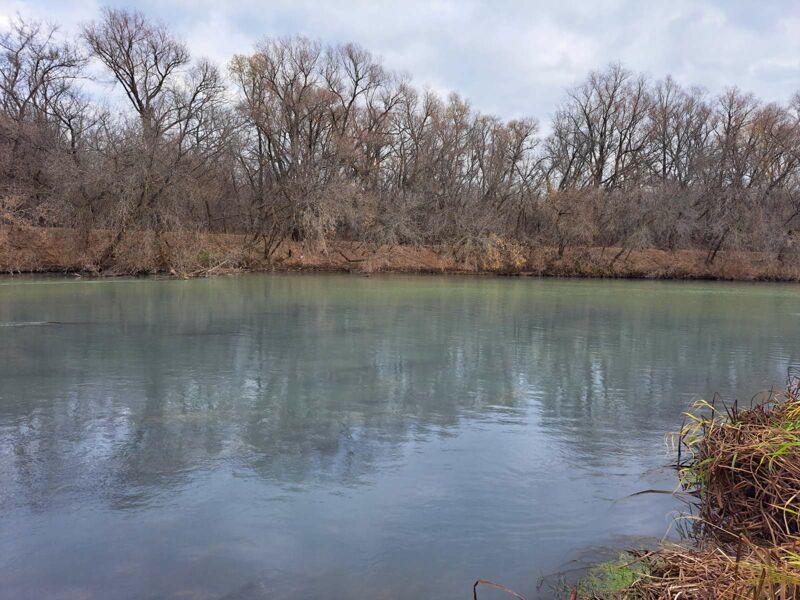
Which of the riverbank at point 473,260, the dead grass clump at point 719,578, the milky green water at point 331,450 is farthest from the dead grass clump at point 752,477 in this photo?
the riverbank at point 473,260

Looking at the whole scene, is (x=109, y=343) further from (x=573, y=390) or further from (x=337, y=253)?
(x=337, y=253)

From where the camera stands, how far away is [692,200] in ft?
123

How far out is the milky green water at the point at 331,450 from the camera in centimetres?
380

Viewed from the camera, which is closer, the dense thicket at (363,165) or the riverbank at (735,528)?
the riverbank at (735,528)

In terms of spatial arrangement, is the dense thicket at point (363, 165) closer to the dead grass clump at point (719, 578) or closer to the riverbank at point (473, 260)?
the riverbank at point (473, 260)

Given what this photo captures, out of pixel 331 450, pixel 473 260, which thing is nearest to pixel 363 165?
pixel 473 260

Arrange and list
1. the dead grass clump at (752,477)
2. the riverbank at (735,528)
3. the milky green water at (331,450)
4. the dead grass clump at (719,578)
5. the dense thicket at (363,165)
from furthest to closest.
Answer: the dense thicket at (363,165), the milky green water at (331,450), the dead grass clump at (752,477), the riverbank at (735,528), the dead grass clump at (719,578)

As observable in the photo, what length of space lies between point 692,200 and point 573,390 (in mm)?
33906

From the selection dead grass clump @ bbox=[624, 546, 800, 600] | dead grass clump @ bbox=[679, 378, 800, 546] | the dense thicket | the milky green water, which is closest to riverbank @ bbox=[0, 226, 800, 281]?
the dense thicket

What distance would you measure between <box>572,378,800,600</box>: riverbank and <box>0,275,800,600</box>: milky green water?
43cm

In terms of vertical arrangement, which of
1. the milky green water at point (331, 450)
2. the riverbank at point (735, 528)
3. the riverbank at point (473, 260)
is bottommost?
the milky green water at point (331, 450)

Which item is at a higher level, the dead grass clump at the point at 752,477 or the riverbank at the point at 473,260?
the riverbank at the point at 473,260

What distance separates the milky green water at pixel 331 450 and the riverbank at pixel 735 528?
0.43m

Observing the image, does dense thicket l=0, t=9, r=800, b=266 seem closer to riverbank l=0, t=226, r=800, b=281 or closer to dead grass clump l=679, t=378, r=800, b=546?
riverbank l=0, t=226, r=800, b=281
